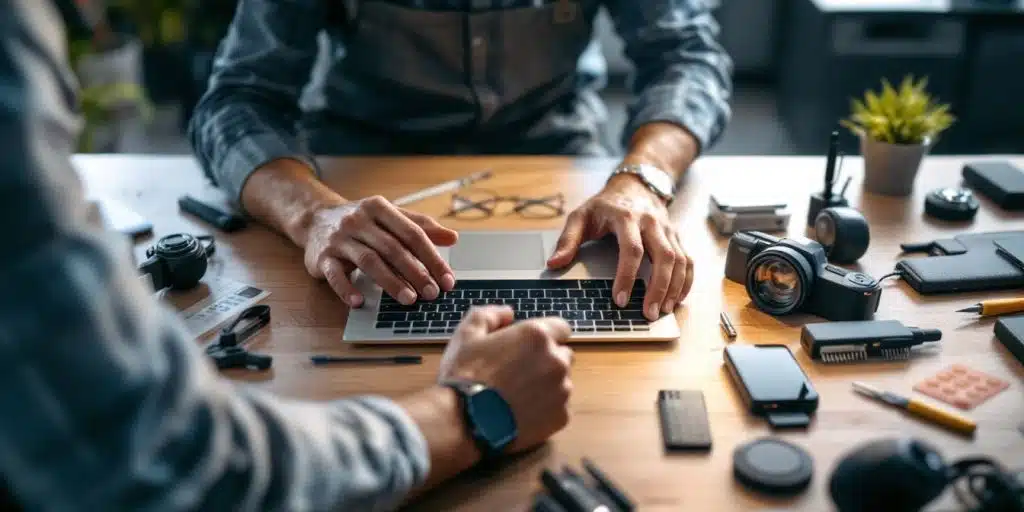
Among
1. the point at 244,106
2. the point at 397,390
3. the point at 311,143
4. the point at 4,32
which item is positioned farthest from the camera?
the point at 311,143

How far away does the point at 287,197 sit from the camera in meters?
1.24

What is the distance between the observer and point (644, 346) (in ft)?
3.22

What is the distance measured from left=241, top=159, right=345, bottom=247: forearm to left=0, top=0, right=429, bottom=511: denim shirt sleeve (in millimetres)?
596

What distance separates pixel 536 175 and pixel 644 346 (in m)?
0.52

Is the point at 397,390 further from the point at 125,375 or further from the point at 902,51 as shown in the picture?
the point at 902,51

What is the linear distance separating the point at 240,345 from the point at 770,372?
0.57m

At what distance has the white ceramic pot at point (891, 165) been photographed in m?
1.33

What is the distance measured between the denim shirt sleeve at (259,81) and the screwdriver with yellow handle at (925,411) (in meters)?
0.87

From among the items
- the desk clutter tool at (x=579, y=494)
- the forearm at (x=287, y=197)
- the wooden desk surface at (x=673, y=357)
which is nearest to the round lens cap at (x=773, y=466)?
the wooden desk surface at (x=673, y=357)

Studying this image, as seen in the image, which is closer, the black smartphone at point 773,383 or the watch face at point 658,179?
the black smartphone at point 773,383

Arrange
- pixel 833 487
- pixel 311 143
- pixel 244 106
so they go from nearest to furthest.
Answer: pixel 833 487 → pixel 244 106 → pixel 311 143

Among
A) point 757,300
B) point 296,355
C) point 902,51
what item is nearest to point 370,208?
point 296,355

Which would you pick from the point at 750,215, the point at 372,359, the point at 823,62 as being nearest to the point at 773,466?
the point at 372,359

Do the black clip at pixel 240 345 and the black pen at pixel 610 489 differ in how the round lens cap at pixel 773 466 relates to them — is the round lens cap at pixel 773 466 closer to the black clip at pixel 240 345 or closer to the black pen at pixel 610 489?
the black pen at pixel 610 489
